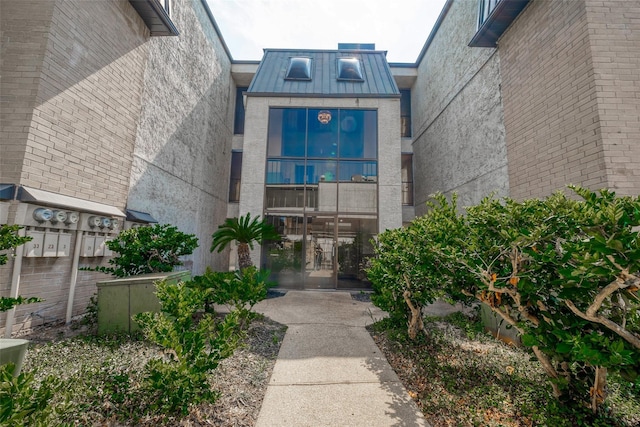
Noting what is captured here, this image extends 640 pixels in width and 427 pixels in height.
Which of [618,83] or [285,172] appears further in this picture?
[285,172]

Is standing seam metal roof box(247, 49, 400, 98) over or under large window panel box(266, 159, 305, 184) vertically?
over

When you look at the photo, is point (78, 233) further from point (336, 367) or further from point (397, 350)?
point (397, 350)

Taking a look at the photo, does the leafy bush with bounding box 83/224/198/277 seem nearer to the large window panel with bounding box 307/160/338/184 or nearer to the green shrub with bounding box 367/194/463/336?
the green shrub with bounding box 367/194/463/336

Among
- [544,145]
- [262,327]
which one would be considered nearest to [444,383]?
[262,327]

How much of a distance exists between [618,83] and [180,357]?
25.3ft

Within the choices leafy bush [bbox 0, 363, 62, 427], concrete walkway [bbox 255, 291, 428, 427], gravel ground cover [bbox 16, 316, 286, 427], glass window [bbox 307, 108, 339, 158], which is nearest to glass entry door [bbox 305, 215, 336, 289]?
glass window [bbox 307, 108, 339, 158]

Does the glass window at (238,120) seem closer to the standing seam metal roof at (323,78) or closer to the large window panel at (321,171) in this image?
the standing seam metal roof at (323,78)

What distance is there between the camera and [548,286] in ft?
7.84

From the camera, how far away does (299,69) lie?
11594mm

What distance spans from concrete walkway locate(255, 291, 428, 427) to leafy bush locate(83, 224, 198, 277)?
270 cm

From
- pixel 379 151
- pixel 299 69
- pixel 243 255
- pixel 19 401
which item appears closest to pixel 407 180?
pixel 379 151

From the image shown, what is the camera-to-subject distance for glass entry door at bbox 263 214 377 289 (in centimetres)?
948

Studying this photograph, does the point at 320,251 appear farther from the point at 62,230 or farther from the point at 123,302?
the point at 62,230

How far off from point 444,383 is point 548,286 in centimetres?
163
